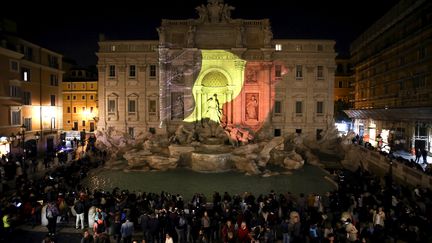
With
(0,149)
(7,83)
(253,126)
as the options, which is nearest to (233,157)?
(253,126)

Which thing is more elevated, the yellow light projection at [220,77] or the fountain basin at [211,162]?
the yellow light projection at [220,77]

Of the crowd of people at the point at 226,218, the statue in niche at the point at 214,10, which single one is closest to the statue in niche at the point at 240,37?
the statue in niche at the point at 214,10

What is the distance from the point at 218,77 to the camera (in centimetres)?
3619

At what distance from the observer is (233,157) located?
25281 mm

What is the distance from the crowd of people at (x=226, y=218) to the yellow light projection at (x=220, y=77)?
2155 cm

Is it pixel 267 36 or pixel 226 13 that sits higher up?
pixel 226 13

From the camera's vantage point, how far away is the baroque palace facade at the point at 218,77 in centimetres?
3509

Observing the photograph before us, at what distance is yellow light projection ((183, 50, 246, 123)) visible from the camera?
115ft

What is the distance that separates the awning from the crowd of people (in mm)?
12346

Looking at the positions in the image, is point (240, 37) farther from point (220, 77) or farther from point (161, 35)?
point (161, 35)

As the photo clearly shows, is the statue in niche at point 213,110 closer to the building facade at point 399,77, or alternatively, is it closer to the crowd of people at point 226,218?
the building facade at point 399,77

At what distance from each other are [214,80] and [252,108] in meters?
5.60

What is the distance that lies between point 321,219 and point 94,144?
27.3 m

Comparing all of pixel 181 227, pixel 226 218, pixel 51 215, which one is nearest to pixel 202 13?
pixel 226 218
